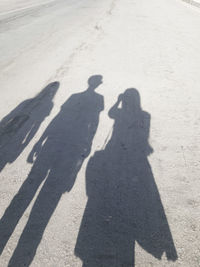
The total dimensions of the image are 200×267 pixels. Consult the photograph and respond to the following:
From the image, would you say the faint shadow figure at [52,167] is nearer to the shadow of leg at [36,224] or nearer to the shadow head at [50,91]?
the shadow of leg at [36,224]

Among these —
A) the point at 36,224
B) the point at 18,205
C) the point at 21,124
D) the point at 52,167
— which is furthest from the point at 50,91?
the point at 36,224

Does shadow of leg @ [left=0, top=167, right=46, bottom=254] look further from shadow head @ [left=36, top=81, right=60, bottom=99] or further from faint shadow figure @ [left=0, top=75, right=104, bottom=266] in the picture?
shadow head @ [left=36, top=81, right=60, bottom=99]

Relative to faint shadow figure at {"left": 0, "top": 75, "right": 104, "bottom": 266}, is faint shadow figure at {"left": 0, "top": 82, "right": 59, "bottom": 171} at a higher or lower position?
higher

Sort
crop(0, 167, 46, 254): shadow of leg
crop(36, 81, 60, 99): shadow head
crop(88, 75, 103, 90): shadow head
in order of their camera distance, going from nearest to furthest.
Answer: crop(0, 167, 46, 254): shadow of leg, crop(36, 81, 60, 99): shadow head, crop(88, 75, 103, 90): shadow head

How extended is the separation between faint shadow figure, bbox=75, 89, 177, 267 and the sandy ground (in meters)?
0.01

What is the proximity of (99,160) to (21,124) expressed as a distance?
202 cm

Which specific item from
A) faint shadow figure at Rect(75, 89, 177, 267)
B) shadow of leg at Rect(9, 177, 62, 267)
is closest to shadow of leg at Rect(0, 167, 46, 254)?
shadow of leg at Rect(9, 177, 62, 267)

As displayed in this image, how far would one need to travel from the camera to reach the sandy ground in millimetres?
2609

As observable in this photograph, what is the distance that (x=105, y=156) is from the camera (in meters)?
3.91

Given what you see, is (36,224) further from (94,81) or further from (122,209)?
(94,81)

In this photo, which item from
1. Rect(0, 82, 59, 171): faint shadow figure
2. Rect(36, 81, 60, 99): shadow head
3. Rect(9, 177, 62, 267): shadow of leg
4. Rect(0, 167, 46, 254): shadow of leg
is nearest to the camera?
Rect(9, 177, 62, 267): shadow of leg

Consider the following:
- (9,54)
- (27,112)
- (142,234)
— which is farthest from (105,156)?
(9,54)

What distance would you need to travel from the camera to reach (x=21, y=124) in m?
4.67

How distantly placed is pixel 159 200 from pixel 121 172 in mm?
753
